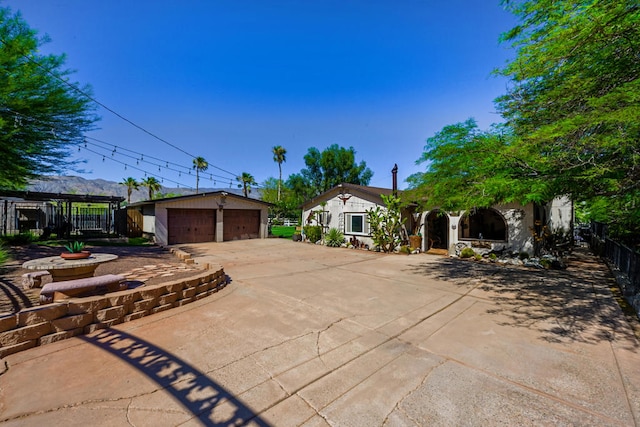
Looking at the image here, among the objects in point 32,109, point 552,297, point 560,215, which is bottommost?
point 552,297

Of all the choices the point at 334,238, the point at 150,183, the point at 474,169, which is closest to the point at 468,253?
the point at 474,169

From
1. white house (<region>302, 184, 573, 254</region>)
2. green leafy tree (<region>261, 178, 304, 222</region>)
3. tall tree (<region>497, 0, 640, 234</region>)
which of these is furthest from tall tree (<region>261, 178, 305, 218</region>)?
tall tree (<region>497, 0, 640, 234</region>)

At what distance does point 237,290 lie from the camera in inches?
246

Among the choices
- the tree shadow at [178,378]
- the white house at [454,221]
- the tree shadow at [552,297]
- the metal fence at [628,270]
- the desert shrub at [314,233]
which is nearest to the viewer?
the tree shadow at [178,378]

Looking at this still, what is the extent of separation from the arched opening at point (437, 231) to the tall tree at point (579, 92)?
8.76 meters

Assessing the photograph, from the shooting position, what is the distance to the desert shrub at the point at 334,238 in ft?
52.5

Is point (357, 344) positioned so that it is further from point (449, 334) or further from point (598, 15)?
point (598, 15)

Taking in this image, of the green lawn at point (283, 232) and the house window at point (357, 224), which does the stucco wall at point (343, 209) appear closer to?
the house window at point (357, 224)

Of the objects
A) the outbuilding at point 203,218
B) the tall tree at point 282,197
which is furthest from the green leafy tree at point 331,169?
the outbuilding at point 203,218

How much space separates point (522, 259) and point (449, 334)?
345 inches

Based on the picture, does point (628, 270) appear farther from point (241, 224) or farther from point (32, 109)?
point (32, 109)

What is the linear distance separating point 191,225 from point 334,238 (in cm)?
909

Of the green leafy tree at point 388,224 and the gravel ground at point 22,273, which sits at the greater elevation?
the green leafy tree at point 388,224

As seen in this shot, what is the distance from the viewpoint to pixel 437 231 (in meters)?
15.9
